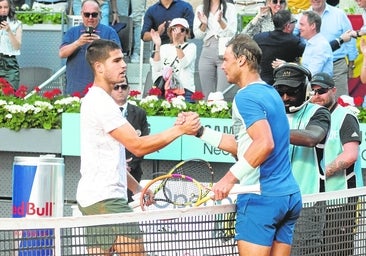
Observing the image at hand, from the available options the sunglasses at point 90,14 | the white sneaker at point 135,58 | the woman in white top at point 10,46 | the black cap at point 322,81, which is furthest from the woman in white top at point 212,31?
the black cap at point 322,81

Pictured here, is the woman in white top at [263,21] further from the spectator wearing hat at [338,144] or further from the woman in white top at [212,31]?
the spectator wearing hat at [338,144]

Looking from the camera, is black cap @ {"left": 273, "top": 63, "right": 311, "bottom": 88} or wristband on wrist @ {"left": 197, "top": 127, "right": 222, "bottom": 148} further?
black cap @ {"left": 273, "top": 63, "right": 311, "bottom": 88}

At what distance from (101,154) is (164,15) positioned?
875 centimetres

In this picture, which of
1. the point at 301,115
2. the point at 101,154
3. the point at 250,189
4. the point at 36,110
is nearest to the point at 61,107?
the point at 36,110

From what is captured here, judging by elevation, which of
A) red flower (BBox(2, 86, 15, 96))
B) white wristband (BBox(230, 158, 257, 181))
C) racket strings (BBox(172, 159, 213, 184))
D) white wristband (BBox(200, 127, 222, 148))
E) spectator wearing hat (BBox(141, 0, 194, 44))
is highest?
spectator wearing hat (BBox(141, 0, 194, 44))

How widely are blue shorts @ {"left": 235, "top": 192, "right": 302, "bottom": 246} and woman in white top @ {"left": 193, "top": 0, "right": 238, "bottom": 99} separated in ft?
26.4

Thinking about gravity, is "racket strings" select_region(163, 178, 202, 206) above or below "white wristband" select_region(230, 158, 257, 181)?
below

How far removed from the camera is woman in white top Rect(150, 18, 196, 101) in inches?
593

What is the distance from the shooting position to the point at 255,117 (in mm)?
7371

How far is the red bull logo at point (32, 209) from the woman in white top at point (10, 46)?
7.64 m

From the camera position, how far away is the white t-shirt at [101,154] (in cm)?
757

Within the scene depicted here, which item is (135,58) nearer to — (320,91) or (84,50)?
(84,50)

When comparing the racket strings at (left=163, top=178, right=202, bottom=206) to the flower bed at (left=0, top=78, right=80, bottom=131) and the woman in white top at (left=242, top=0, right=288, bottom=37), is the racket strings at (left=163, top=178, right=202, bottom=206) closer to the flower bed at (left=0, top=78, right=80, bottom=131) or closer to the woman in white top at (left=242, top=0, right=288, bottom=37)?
the flower bed at (left=0, top=78, right=80, bottom=131)

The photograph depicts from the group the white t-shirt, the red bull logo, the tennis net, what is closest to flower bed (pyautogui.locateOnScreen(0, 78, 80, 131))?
the red bull logo
